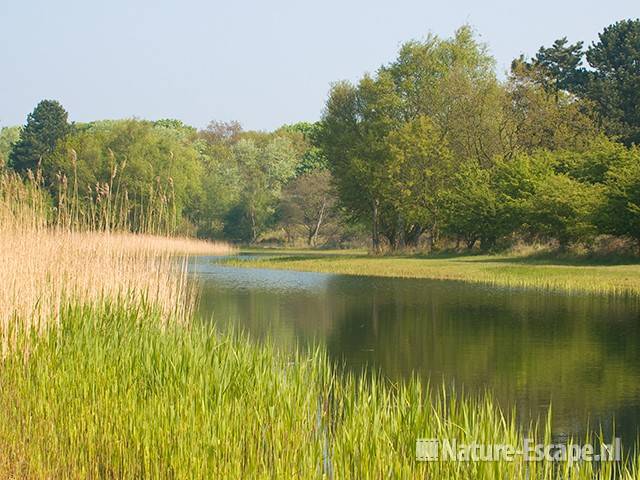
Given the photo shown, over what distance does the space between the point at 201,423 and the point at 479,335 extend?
42.5 ft

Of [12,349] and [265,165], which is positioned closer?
[12,349]

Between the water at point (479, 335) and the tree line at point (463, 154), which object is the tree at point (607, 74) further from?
the water at point (479, 335)

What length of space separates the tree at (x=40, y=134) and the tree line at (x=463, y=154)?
10.4 metres

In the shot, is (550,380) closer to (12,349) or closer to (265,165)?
(12,349)

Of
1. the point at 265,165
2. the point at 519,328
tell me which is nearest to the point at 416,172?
the point at 519,328

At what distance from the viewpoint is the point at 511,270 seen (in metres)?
36.6

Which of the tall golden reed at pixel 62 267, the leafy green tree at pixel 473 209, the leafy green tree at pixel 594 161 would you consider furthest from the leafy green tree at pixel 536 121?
the tall golden reed at pixel 62 267

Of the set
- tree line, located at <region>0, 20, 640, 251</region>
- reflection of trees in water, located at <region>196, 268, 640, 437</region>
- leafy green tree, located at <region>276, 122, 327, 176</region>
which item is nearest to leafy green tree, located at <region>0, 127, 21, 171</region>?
tree line, located at <region>0, 20, 640, 251</region>

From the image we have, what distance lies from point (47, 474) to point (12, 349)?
3.37 metres

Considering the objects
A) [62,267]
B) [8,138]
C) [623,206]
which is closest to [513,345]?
[62,267]

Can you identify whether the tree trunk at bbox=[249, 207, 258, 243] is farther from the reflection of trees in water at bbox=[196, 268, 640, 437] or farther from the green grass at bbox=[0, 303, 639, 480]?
the green grass at bbox=[0, 303, 639, 480]

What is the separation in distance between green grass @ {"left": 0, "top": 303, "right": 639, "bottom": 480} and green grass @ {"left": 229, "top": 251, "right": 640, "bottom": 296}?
21.0 meters

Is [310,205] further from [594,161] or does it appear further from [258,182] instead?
[594,161]

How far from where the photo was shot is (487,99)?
55156mm
